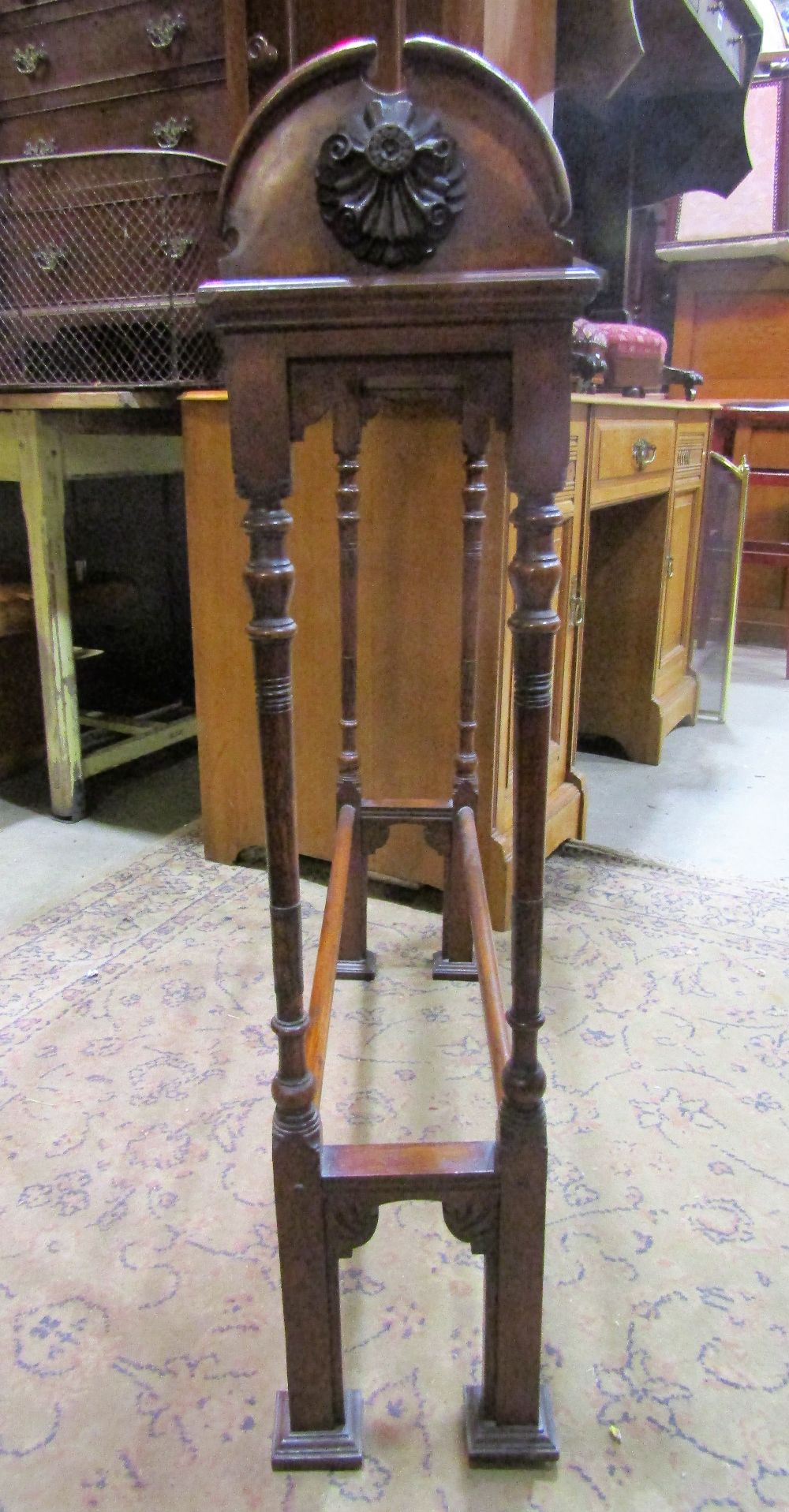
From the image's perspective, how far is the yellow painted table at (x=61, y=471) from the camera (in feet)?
5.83

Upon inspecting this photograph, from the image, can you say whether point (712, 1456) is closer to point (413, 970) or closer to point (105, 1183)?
point (105, 1183)

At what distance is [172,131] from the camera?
2004 millimetres

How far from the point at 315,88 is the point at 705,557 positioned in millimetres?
2291

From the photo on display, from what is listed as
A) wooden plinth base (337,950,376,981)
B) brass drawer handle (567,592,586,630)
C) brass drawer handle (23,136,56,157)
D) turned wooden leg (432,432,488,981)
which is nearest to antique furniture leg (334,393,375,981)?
wooden plinth base (337,950,376,981)

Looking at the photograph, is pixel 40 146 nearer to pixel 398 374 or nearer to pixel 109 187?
pixel 109 187

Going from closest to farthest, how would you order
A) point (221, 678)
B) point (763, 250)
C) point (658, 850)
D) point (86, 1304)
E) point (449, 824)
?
point (86, 1304)
point (449, 824)
point (221, 678)
point (658, 850)
point (763, 250)

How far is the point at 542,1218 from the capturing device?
29.5 inches

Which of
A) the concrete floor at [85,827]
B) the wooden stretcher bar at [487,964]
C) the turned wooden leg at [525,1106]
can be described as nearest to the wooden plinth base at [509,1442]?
the turned wooden leg at [525,1106]

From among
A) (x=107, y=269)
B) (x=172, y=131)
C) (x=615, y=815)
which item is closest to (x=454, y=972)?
(x=615, y=815)

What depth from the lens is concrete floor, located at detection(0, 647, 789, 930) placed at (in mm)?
1771

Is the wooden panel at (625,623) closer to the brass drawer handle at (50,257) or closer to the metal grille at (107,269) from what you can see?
the metal grille at (107,269)

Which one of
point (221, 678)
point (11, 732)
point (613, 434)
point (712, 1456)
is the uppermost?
point (613, 434)

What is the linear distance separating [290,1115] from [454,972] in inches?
27.1

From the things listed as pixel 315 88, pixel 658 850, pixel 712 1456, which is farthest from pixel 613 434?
pixel 712 1456
